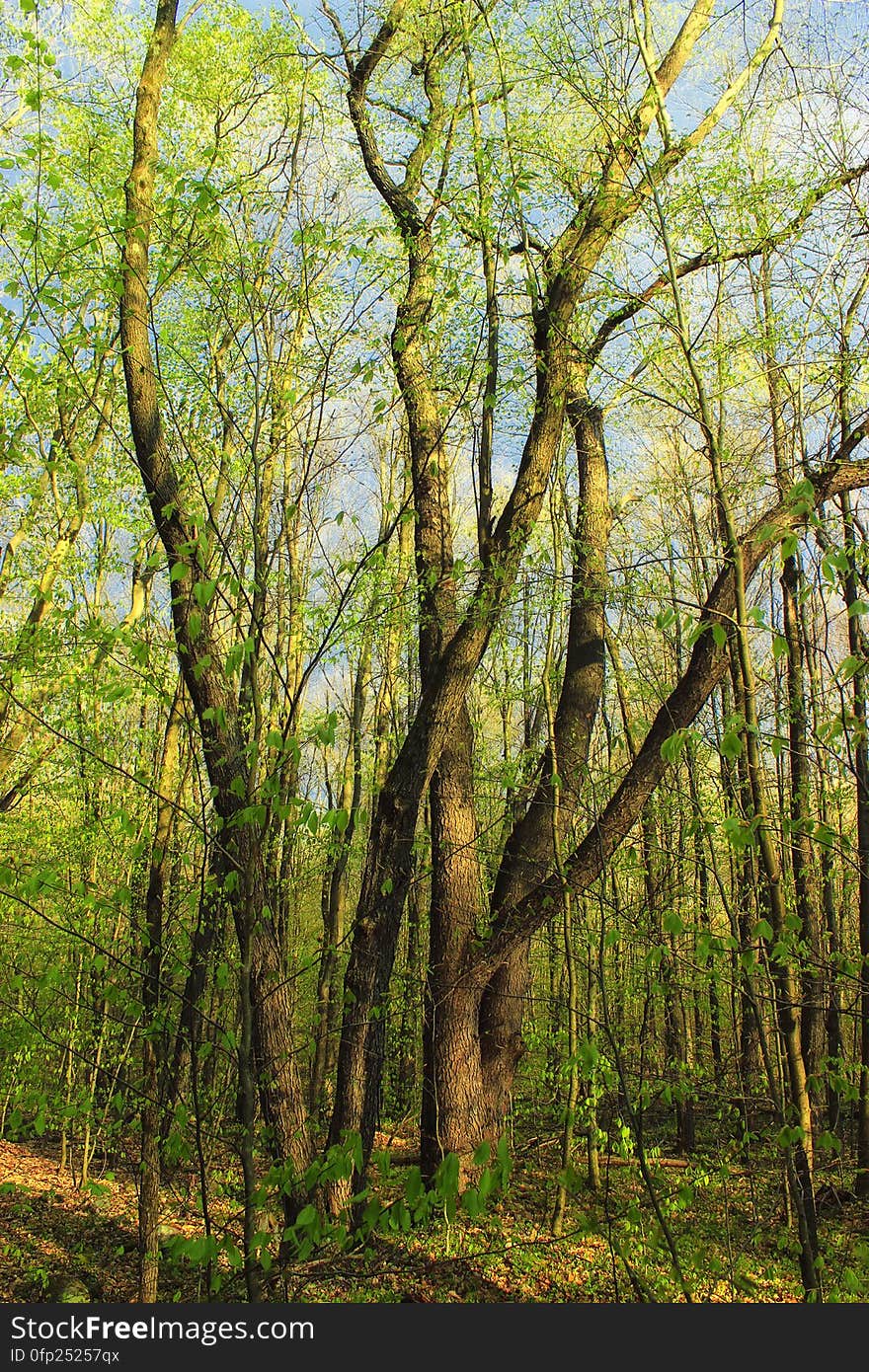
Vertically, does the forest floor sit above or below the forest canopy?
below

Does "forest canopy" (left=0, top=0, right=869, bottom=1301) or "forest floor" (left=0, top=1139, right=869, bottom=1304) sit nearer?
"forest canopy" (left=0, top=0, right=869, bottom=1301)

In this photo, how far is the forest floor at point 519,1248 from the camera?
209 inches

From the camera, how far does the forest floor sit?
530 cm

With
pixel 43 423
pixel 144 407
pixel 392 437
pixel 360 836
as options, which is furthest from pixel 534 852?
pixel 392 437

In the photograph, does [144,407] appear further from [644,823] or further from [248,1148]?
[644,823]

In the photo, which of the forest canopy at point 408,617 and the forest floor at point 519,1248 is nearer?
the forest canopy at point 408,617

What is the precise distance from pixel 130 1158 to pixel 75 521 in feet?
23.3

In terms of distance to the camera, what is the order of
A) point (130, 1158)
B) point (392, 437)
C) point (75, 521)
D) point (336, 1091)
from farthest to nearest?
point (392, 437), point (130, 1158), point (75, 521), point (336, 1091)

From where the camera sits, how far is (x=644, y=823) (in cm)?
712

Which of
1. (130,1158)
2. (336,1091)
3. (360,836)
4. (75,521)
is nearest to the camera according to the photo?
(336,1091)

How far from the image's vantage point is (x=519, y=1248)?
4625 millimetres

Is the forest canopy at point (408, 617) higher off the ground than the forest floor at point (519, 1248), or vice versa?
the forest canopy at point (408, 617)

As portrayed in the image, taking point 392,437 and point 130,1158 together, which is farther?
point 392,437

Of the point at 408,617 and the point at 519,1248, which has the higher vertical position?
the point at 408,617
